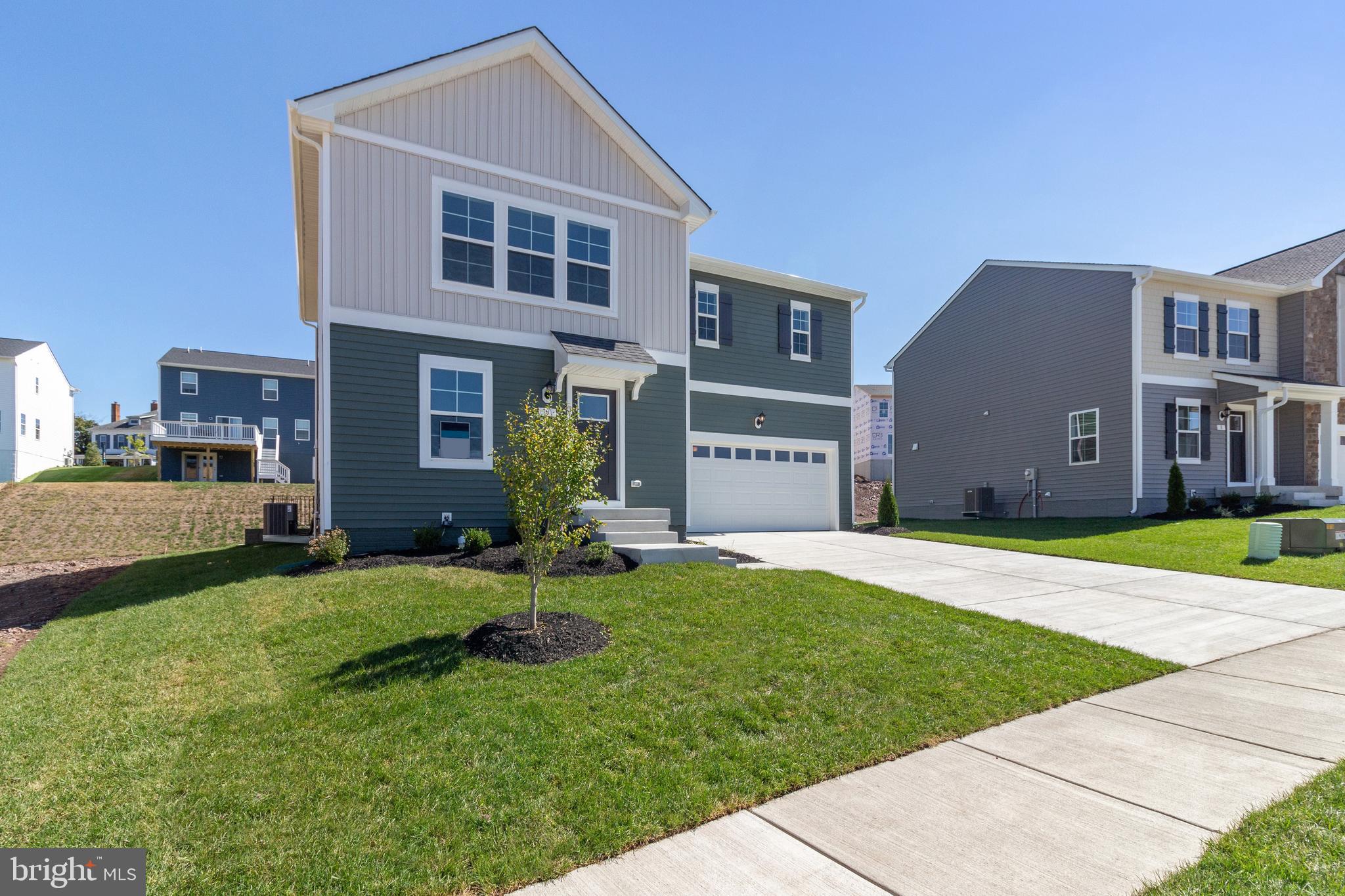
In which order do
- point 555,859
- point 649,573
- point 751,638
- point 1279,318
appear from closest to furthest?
1. point 555,859
2. point 751,638
3. point 649,573
4. point 1279,318

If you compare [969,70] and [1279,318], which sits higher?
[969,70]

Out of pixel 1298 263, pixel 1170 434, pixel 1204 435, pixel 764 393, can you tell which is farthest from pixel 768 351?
pixel 1298 263

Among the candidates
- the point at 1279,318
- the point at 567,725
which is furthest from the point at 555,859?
the point at 1279,318

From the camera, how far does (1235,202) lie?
35.1 ft

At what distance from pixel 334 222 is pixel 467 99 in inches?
124

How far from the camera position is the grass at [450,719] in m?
2.87

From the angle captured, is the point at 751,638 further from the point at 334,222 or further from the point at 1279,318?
the point at 1279,318

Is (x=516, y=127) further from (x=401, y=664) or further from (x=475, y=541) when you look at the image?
(x=401, y=664)

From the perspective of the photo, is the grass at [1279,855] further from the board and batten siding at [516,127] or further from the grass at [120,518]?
the grass at [120,518]

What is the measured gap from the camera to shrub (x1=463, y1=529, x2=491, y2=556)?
9000 millimetres

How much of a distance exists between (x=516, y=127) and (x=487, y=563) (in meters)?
7.59

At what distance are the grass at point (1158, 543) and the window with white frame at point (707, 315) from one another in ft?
20.6

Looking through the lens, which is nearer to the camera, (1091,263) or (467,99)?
(467,99)

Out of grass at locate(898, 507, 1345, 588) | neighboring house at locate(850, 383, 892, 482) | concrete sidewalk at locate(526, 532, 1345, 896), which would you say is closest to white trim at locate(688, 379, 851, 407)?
grass at locate(898, 507, 1345, 588)
